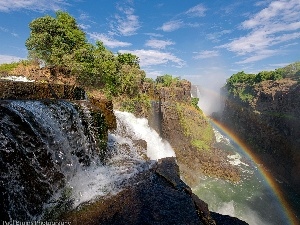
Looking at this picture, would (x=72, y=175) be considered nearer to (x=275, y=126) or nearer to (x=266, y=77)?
(x=275, y=126)

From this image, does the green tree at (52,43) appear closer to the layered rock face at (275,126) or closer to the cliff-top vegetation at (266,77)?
the layered rock face at (275,126)

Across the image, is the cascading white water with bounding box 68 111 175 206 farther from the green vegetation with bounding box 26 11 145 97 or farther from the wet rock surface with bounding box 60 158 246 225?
the green vegetation with bounding box 26 11 145 97

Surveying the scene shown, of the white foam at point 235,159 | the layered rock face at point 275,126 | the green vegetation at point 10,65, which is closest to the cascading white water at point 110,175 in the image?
the green vegetation at point 10,65

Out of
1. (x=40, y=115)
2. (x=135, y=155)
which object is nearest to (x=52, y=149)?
(x=40, y=115)

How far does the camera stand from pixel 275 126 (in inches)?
1668

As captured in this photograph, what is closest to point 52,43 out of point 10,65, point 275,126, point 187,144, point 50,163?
point 10,65

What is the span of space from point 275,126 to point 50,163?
4389cm

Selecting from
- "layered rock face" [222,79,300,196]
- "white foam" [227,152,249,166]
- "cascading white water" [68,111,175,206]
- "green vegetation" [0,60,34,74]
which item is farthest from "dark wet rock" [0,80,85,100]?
"white foam" [227,152,249,166]

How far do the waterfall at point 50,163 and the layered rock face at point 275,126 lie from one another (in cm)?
3233

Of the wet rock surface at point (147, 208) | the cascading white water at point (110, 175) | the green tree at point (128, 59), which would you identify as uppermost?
the green tree at point (128, 59)

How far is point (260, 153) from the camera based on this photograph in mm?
43188

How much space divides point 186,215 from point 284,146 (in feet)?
128

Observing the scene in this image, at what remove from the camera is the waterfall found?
5160 mm

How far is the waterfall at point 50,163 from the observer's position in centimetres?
516
